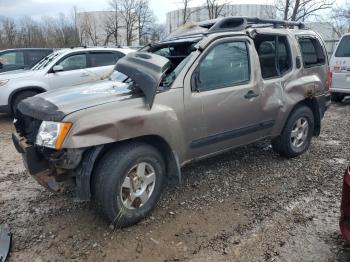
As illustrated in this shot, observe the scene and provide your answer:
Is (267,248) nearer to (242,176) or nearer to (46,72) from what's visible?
(242,176)

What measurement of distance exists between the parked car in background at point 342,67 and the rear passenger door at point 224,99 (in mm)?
6212

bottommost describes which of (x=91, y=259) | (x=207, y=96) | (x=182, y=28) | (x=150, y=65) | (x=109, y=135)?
(x=91, y=259)

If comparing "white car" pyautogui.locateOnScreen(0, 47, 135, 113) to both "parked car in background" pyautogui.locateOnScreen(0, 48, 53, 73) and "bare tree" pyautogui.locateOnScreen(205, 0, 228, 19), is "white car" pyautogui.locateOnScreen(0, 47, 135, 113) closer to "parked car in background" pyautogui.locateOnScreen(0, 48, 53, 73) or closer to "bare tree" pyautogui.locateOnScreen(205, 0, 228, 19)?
"parked car in background" pyautogui.locateOnScreen(0, 48, 53, 73)

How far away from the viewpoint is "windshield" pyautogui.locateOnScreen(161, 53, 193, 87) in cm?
354

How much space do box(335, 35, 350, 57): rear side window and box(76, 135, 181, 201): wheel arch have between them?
26.1ft

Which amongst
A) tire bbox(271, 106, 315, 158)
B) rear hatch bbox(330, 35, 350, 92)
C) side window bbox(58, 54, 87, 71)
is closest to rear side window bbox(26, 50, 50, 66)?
side window bbox(58, 54, 87, 71)

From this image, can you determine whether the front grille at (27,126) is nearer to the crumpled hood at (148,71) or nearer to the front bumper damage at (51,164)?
the front bumper damage at (51,164)

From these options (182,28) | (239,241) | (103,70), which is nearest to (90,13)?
(103,70)

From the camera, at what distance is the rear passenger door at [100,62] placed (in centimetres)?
838

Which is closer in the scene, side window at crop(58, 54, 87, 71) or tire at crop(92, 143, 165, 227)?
tire at crop(92, 143, 165, 227)

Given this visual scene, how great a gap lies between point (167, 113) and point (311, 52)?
9.91 ft

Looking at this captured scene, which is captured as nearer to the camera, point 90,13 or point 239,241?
point 239,241

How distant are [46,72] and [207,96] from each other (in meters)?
5.44

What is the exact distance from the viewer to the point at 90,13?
4322 cm
